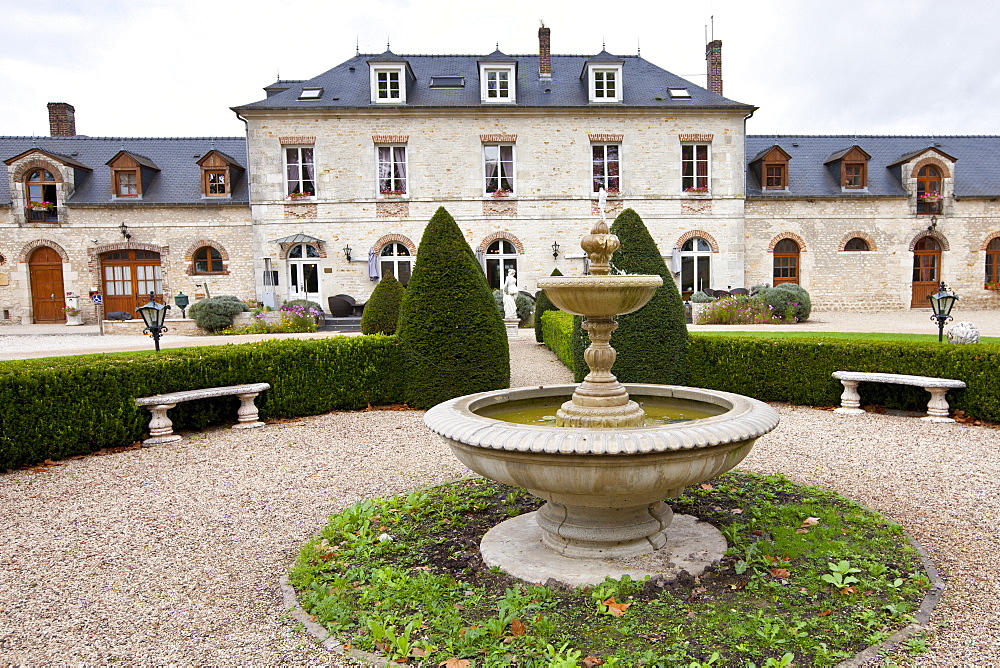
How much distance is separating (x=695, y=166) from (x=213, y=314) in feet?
50.4

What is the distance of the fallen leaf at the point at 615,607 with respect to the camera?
3182 millimetres

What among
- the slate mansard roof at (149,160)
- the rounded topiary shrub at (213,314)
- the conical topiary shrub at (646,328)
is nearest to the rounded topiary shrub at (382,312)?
the conical topiary shrub at (646,328)

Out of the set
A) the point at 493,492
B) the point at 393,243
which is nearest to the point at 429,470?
the point at 493,492

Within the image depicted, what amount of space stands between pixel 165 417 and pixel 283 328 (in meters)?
10.2

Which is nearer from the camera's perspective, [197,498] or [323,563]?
[323,563]

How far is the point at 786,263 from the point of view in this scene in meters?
22.0

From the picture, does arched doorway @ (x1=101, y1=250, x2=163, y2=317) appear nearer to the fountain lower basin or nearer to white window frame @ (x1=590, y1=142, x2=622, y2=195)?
white window frame @ (x1=590, y1=142, x2=622, y2=195)

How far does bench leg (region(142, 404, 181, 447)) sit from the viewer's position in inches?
280

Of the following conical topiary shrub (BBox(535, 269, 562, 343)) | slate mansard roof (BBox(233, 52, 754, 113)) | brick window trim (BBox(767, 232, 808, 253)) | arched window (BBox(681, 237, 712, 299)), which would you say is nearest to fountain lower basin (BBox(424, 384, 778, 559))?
conical topiary shrub (BBox(535, 269, 562, 343))

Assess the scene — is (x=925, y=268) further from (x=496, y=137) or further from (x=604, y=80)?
(x=496, y=137)

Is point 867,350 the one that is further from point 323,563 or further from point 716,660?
point 323,563

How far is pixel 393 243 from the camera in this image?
68.9 feet

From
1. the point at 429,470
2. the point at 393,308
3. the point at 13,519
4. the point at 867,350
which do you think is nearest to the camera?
the point at 13,519

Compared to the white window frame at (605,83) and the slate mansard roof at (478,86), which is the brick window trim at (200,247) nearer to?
the slate mansard roof at (478,86)
